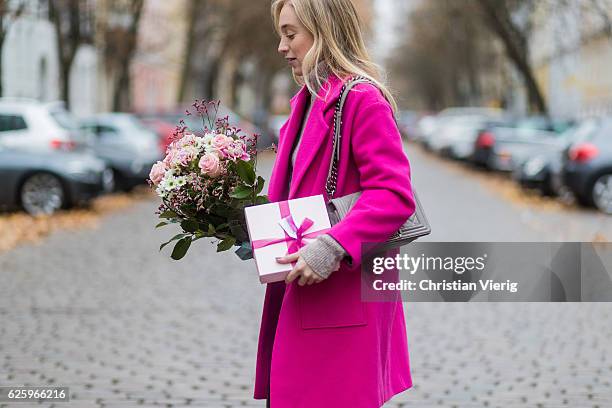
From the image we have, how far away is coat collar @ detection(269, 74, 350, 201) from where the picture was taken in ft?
10.4

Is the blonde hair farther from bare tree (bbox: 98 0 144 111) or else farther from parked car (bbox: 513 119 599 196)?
bare tree (bbox: 98 0 144 111)

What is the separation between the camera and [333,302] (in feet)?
10.4

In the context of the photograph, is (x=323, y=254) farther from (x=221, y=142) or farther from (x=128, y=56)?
(x=128, y=56)

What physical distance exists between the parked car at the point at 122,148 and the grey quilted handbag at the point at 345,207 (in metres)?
17.8

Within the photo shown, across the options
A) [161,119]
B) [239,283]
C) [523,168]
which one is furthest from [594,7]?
[239,283]

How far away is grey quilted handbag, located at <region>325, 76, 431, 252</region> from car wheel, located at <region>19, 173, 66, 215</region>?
1402 centimetres

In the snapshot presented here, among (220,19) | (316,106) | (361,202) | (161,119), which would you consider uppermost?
(220,19)

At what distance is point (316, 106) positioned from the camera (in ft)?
10.6

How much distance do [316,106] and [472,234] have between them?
11.5 meters

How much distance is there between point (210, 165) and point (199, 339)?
4.47m

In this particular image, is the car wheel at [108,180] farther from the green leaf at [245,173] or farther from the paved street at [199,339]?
the green leaf at [245,173]

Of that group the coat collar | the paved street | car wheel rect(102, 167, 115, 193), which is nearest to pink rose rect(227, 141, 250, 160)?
the coat collar

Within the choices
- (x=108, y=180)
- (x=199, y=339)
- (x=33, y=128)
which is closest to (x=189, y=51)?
(x=108, y=180)

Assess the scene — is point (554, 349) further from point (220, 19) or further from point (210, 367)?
point (220, 19)
